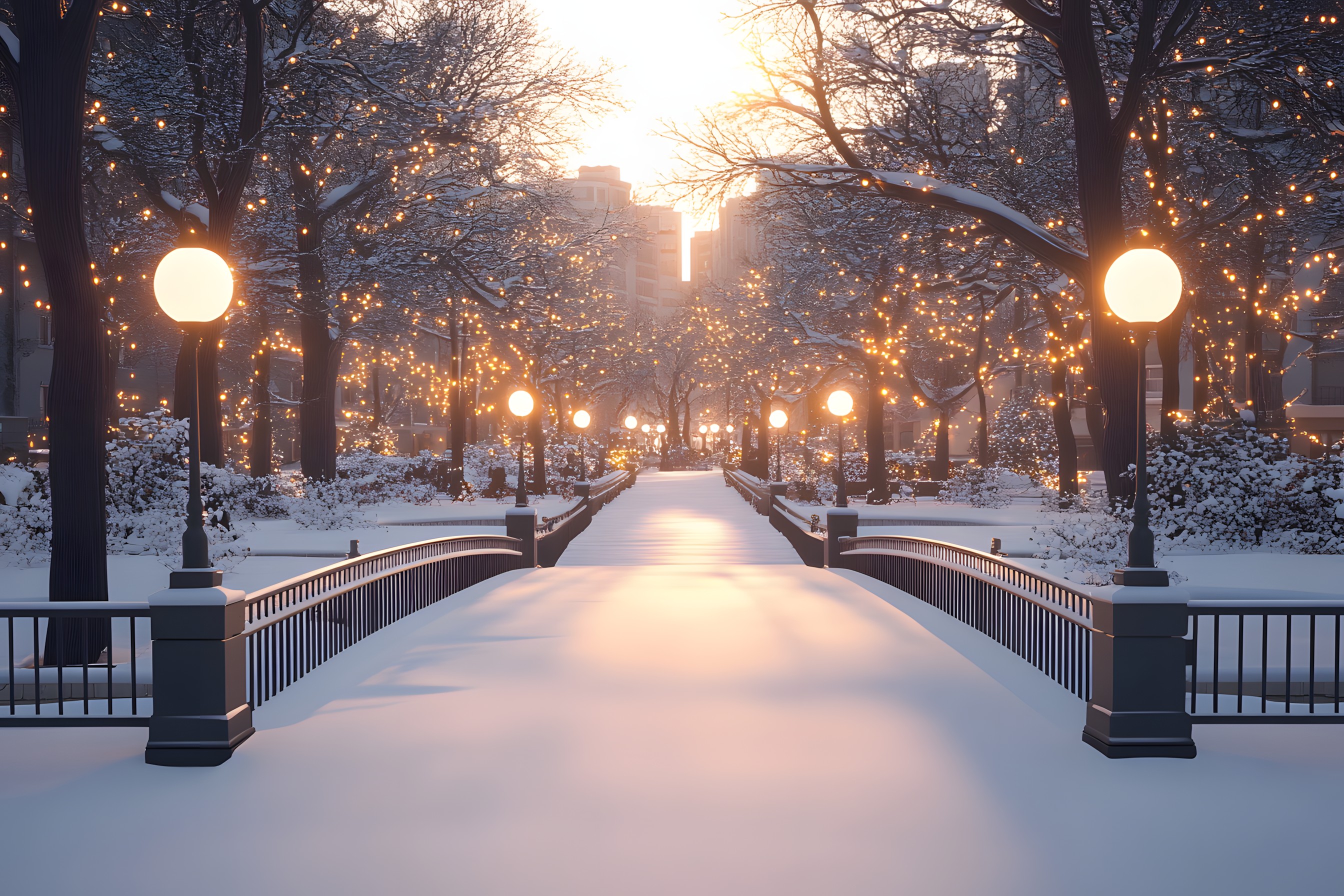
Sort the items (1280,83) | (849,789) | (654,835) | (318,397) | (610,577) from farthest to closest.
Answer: (318,397)
(610,577)
(1280,83)
(849,789)
(654,835)

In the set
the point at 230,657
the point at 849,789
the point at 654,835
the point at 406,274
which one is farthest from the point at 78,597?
the point at 406,274

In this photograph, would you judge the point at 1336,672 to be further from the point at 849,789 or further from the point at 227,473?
the point at 227,473

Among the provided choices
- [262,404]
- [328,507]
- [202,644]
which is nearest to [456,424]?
[262,404]

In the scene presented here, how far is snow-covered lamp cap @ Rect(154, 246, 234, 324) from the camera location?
24.5 feet

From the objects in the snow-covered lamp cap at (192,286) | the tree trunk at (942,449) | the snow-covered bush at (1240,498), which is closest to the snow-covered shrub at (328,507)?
the snow-covered bush at (1240,498)

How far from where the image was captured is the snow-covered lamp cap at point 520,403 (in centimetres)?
2062

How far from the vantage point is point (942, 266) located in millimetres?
19703

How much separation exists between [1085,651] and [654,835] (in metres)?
4.45

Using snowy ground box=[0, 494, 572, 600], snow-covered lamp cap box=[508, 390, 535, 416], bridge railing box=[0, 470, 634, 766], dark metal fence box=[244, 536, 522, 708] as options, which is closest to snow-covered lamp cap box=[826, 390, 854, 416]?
snow-covered lamp cap box=[508, 390, 535, 416]

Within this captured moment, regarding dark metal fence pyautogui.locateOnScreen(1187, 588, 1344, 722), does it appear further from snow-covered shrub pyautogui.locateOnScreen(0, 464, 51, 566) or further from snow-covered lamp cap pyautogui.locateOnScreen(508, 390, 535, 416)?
snow-covered shrub pyautogui.locateOnScreen(0, 464, 51, 566)

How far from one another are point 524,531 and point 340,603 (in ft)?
28.9

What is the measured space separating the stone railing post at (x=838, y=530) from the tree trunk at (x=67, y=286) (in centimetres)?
1225

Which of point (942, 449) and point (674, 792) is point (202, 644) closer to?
point (674, 792)

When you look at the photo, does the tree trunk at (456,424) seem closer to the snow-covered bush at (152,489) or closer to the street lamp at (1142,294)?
the snow-covered bush at (152,489)
